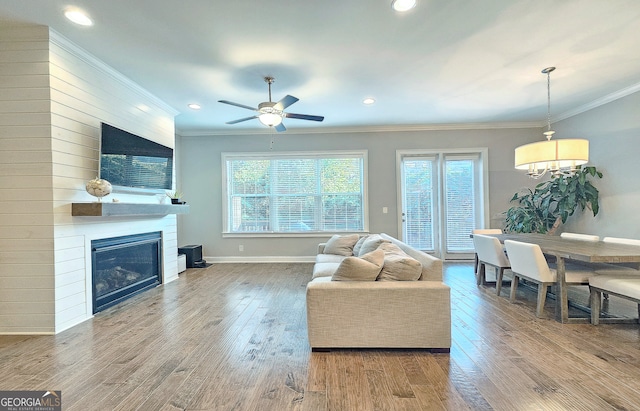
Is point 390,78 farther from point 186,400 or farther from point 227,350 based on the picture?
point 186,400

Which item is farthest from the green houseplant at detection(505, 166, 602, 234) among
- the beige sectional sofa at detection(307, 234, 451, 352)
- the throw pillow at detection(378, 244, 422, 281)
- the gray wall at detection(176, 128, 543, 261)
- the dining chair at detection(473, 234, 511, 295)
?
the beige sectional sofa at detection(307, 234, 451, 352)

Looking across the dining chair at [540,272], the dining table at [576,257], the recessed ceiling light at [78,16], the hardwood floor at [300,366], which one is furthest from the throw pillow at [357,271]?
the recessed ceiling light at [78,16]

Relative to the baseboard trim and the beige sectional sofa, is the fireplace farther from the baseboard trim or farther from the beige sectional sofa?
the beige sectional sofa

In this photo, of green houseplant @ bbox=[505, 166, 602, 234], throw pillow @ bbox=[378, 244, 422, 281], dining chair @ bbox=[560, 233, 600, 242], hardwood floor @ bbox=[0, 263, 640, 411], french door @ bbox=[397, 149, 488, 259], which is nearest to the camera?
hardwood floor @ bbox=[0, 263, 640, 411]

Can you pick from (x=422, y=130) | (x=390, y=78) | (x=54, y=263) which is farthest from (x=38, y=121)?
(x=422, y=130)

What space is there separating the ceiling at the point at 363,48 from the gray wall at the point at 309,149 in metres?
1.31

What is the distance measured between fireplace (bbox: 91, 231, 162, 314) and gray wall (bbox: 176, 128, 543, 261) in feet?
5.94

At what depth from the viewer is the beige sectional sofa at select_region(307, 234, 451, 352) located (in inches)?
95.0

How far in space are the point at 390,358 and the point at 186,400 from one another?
145 cm

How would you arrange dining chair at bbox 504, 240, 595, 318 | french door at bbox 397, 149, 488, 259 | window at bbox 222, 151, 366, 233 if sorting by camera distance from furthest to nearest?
window at bbox 222, 151, 366, 233
french door at bbox 397, 149, 488, 259
dining chair at bbox 504, 240, 595, 318

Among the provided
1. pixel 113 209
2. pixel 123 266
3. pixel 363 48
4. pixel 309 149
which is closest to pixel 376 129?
pixel 309 149

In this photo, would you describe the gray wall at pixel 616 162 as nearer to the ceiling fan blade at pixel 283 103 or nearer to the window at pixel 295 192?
the window at pixel 295 192

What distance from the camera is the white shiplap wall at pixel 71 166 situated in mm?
2916

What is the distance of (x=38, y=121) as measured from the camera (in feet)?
9.55
